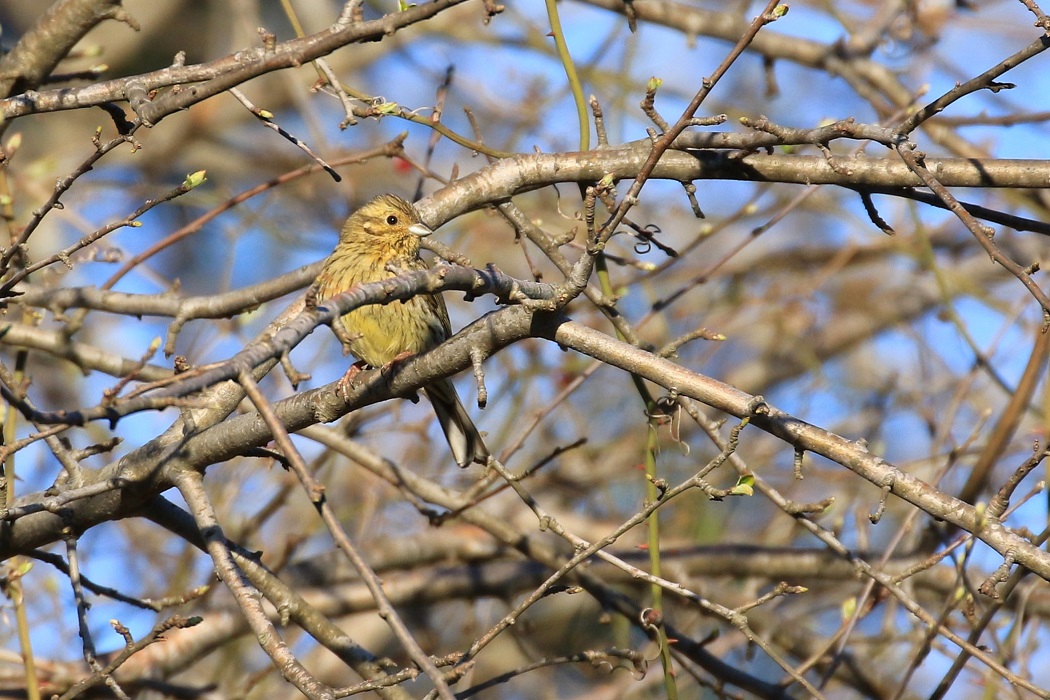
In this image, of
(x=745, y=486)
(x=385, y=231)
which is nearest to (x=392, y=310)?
(x=385, y=231)

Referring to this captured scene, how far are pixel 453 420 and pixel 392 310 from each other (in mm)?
674

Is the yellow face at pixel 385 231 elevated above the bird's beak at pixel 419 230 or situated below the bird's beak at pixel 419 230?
above

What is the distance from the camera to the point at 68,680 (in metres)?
4.88

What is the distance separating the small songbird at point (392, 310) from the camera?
5000mm

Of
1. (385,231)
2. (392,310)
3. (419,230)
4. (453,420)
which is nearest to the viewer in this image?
(419,230)

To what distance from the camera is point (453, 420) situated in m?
5.39

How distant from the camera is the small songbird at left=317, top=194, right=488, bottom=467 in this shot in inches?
197

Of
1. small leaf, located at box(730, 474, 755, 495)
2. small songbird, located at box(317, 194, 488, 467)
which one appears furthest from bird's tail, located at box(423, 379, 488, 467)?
small leaf, located at box(730, 474, 755, 495)

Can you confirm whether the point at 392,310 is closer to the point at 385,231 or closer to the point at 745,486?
the point at 385,231

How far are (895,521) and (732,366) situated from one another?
245 centimetres

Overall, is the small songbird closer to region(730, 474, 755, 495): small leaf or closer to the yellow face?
the yellow face

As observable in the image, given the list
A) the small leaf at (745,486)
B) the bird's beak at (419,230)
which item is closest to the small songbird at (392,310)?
the bird's beak at (419,230)

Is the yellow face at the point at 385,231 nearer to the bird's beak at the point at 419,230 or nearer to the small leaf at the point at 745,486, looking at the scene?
the bird's beak at the point at 419,230

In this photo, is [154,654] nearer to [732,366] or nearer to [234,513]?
[234,513]
